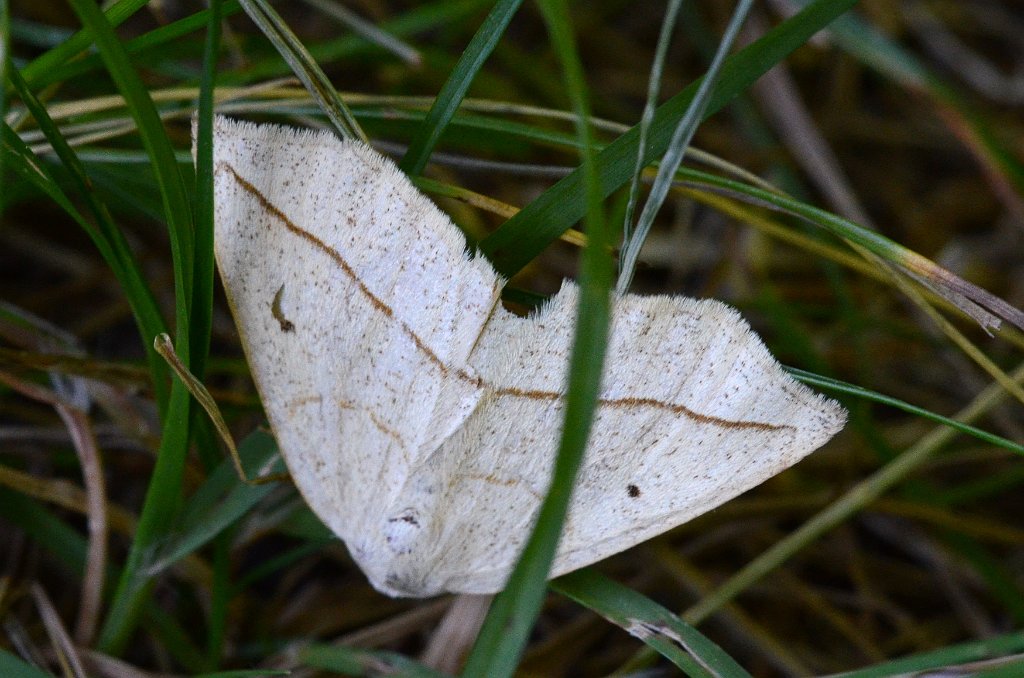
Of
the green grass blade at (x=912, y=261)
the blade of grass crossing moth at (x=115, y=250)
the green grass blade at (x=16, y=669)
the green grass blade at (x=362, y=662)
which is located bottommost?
the green grass blade at (x=16, y=669)

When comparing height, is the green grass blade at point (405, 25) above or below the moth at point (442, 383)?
above

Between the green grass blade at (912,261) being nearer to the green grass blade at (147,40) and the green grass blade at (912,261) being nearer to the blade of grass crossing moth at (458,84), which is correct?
the blade of grass crossing moth at (458,84)

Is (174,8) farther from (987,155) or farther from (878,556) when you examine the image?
(878,556)

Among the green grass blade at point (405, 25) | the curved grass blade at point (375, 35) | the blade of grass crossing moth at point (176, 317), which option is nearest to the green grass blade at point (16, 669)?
the blade of grass crossing moth at point (176, 317)

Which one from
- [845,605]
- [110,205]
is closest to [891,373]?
[845,605]

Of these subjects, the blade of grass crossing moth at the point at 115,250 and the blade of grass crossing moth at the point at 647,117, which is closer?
the blade of grass crossing moth at the point at 647,117

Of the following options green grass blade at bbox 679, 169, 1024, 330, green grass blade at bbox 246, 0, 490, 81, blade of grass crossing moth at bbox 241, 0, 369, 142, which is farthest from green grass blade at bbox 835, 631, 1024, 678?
green grass blade at bbox 246, 0, 490, 81
